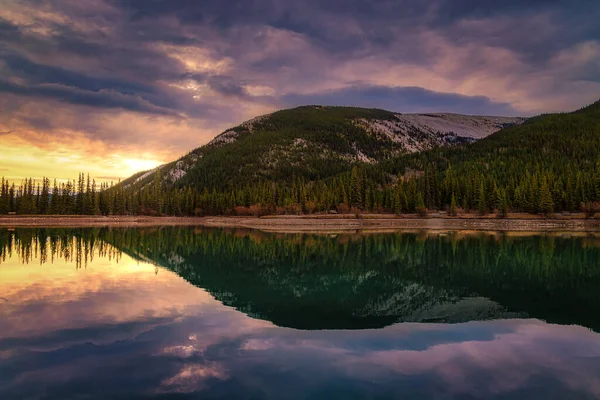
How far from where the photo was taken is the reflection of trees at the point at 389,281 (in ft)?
65.9

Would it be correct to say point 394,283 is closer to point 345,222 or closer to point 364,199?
point 345,222

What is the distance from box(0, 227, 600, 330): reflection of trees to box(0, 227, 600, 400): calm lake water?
0.16 m

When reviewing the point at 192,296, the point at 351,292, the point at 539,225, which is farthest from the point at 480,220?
the point at 192,296

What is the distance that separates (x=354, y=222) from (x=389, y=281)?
259 feet

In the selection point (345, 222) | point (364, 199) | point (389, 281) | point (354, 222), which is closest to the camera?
point (389, 281)

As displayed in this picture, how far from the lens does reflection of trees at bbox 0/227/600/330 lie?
65.9ft

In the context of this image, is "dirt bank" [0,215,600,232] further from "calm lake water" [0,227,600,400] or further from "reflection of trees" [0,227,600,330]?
"calm lake water" [0,227,600,400]

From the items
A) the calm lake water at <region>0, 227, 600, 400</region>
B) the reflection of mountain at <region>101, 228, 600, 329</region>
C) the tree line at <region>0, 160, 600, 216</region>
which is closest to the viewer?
the calm lake water at <region>0, 227, 600, 400</region>

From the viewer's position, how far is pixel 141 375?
11570mm

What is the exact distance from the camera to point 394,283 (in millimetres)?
30047

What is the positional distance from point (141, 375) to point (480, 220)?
10235 cm

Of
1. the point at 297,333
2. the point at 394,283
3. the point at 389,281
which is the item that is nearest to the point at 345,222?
the point at 389,281

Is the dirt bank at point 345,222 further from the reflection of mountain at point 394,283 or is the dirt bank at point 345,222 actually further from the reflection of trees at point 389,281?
the reflection of trees at point 389,281

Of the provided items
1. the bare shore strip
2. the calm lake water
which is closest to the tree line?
the bare shore strip
